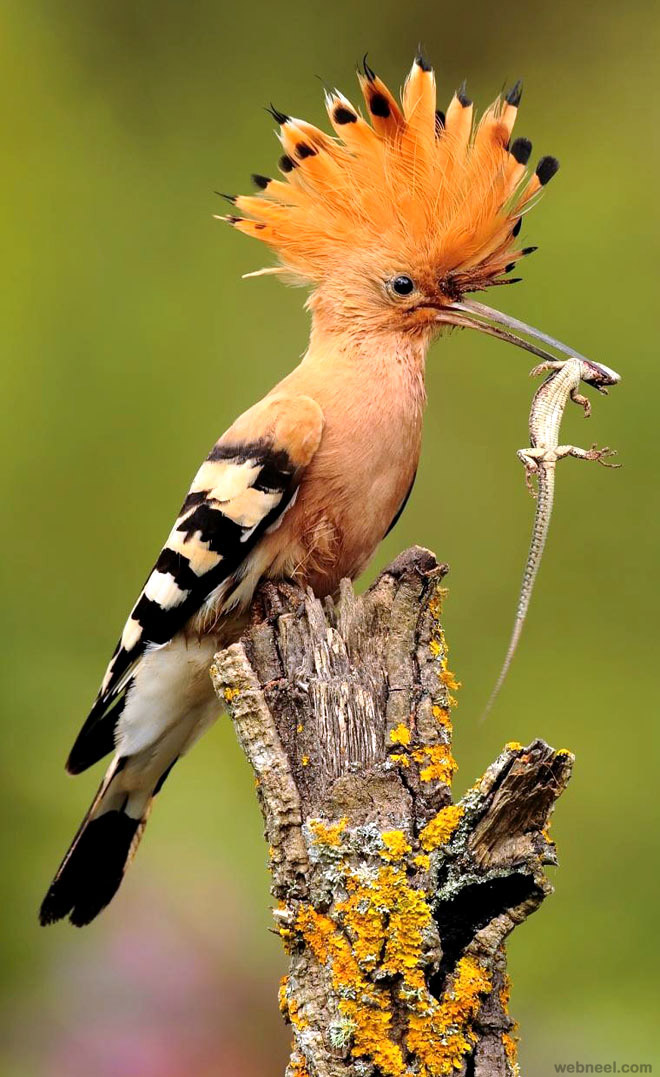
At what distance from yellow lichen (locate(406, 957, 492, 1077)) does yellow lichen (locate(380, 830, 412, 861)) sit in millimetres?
146

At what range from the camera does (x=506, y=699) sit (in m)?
3.70

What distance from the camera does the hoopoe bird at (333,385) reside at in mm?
2496

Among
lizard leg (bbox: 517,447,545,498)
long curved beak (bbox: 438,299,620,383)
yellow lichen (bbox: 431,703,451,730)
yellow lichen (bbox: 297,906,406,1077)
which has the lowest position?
yellow lichen (bbox: 297,906,406,1077)

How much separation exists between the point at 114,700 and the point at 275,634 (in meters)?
0.62

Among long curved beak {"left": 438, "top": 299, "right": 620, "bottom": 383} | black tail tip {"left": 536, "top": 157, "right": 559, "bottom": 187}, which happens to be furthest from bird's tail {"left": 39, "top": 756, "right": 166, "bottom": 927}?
black tail tip {"left": 536, "top": 157, "right": 559, "bottom": 187}

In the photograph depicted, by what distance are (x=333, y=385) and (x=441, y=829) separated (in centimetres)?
102

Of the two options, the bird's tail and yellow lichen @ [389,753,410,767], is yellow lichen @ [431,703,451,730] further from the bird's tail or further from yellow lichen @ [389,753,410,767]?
the bird's tail

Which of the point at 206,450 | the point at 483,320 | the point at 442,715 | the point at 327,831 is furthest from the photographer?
the point at 206,450

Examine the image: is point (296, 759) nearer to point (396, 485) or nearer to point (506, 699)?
point (396, 485)

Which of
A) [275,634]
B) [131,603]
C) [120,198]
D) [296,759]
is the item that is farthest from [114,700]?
[120,198]

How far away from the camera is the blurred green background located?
9.89ft

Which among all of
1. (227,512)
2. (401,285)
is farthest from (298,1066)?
(401,285)

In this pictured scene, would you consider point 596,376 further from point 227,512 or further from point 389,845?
point 389,845

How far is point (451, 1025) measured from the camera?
1.71 m
